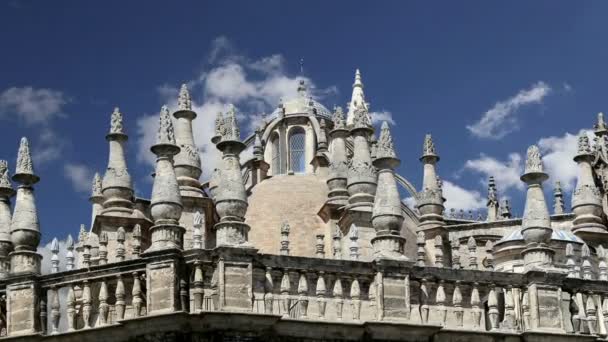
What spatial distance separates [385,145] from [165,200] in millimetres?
4563

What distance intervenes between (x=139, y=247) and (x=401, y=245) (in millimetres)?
6548

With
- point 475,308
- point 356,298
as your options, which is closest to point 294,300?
point 356,298

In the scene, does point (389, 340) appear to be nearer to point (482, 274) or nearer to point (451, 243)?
point (482, 274)

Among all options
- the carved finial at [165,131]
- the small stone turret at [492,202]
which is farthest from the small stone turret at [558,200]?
the carved finial at [165,131]

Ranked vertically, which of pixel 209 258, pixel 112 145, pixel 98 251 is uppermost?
pixel 112 145

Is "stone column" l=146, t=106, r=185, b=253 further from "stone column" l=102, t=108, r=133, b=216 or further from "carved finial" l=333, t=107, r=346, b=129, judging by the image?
"carved finial" l=333, t=107, r=346, b=129

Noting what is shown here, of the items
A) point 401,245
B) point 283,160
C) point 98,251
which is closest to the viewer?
point 401,245

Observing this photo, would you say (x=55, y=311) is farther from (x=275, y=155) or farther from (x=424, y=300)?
(x=275, y=155)

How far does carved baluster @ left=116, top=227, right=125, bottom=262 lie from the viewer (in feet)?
88.2

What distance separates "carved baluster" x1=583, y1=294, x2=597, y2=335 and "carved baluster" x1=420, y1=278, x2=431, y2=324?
3.39 meters

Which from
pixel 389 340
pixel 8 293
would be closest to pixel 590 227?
pixel 389 340

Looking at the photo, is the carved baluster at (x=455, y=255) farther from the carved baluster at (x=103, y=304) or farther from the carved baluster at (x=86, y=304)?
the carved baluster at (x=86, y=304)

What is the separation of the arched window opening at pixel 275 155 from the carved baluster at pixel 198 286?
19.7 m

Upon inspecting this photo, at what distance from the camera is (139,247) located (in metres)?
26.9
